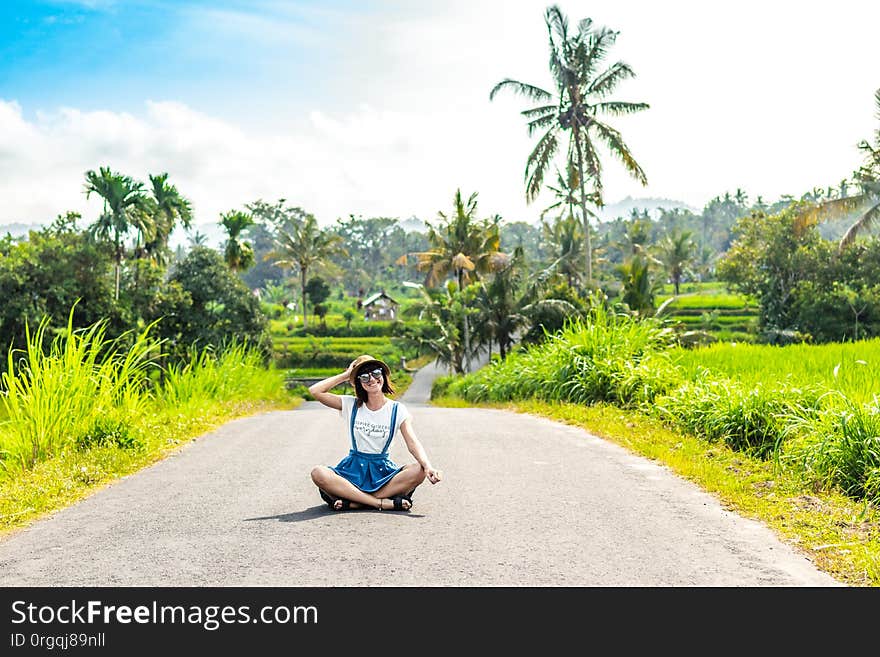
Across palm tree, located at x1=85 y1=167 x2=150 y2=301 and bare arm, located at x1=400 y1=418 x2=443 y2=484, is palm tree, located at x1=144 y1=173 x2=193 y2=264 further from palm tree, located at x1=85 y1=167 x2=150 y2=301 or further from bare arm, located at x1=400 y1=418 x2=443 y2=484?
bare arm, located at x1=400 y1=418 x2=443 y2=484

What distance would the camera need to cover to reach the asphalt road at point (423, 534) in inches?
196

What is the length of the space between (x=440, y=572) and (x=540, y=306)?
96.3 ft

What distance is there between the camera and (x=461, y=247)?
39.4m

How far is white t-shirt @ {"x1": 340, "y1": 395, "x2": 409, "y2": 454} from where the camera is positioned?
631cm

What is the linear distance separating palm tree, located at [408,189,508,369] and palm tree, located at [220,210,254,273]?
346 inches

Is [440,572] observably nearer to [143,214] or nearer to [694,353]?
[694,353]

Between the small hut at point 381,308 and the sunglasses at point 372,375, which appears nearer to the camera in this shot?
the sunglasses at point 372,375

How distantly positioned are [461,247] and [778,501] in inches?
1283

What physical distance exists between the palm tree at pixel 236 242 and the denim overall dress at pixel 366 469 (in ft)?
117

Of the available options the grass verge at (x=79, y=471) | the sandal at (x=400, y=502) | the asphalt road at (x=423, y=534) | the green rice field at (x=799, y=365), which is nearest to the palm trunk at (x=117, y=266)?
the grass verge at (x=79, y=471)

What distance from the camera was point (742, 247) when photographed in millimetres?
53531

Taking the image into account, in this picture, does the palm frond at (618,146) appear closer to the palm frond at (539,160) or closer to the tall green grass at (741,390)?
the palm frond at (539,160)

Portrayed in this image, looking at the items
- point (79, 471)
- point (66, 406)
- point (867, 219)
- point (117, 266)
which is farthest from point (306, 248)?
point (79, 471)

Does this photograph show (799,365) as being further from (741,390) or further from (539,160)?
(539,160)
